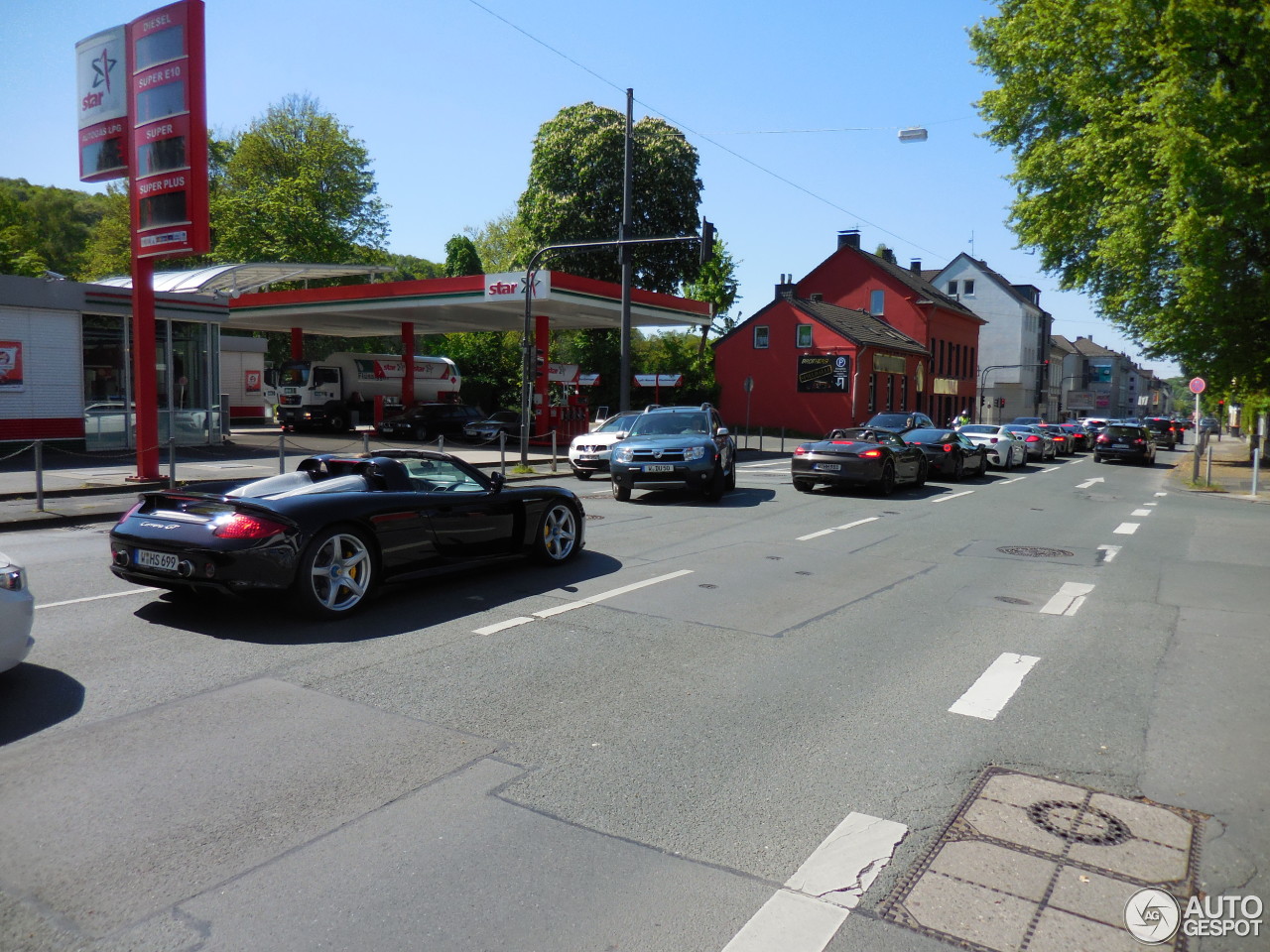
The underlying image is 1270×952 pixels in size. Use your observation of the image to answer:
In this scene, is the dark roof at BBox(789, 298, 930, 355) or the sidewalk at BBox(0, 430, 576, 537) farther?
the dark roof at BBox(789, 298, 930, 355)

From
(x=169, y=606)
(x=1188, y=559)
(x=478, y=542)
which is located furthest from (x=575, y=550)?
(x=1188, y=559)

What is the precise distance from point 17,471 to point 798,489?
15.2 metres

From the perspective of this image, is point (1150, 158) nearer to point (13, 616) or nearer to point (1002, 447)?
point (1002, 447)

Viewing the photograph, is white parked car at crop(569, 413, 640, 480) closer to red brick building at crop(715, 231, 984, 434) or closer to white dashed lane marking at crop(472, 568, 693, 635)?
white dashed lane marking at crop(472, 568, 693, 635)

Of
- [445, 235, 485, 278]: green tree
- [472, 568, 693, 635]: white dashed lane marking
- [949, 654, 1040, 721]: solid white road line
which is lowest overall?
[949, 654, 1040, 721]: solid white road line

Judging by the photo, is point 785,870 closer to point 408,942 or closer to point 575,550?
point 408,942

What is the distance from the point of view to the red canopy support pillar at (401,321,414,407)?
35562 mm

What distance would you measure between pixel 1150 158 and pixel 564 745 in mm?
26927

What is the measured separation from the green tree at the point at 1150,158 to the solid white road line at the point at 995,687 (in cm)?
2096

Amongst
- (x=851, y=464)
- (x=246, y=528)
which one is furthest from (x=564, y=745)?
(x=851, y=464)

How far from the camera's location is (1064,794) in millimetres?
4020

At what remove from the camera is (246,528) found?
6301 millimetres

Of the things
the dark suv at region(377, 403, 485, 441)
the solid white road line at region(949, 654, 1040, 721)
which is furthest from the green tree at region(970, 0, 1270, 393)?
the solid white road line at region(949, 654, 1040, 721)

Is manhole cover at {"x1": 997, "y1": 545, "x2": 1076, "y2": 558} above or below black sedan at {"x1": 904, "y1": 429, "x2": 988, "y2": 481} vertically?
below
